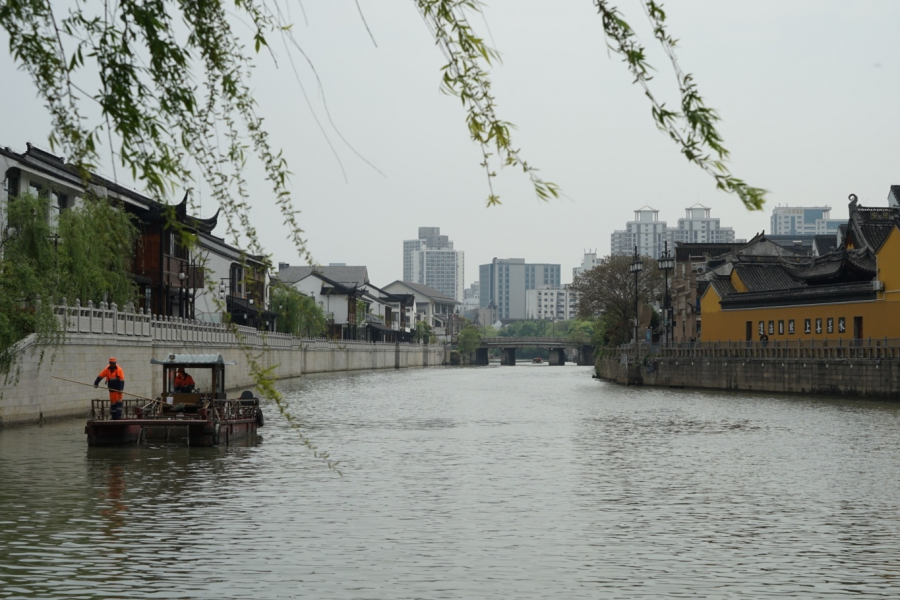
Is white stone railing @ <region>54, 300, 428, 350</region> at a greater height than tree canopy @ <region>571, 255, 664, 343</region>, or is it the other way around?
tree canopy @ <region>571, 255, 664, 343</region>

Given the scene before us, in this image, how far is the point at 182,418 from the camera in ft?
97.5

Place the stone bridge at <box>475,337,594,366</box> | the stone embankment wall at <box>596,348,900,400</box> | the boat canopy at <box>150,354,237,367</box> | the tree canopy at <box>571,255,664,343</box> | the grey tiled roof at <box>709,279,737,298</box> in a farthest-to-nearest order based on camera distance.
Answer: the stone bridge at <box>475,337,594,366</box> → the tree canopy at <box>571,255,664,343</box> → the grey tiled roof at <box>709,279,737,298</box> → the stone embankment wall at <box>596,348,900,400</box> → the boat canopy at <box>150,354,237,367</box>

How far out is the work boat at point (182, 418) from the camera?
28625mm

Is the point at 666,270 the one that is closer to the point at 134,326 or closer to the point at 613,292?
the point at 613,292

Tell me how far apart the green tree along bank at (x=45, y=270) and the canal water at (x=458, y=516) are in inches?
125

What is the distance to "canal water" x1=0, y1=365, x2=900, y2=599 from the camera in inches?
535

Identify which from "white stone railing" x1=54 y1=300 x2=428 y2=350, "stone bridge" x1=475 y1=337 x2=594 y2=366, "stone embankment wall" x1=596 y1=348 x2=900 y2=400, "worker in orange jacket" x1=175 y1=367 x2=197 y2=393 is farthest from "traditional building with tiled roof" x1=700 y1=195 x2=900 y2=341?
"stone bridge" x1=475 y1=337 x2=594 y2=366

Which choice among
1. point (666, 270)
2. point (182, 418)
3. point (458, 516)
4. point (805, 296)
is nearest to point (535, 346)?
point (666, 270)

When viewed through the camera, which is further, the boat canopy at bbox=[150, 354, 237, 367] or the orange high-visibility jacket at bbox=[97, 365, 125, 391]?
the boat canopy at bbox=[150, 354, 237, 367]

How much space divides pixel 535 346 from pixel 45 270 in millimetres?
Answer: 141158

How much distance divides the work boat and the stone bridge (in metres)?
140

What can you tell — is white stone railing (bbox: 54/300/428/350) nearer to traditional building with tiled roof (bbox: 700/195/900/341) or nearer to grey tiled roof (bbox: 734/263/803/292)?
traditional building with tiled roof (bbox: 700/195/900/341)

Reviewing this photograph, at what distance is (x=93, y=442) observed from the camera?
28.2 meters

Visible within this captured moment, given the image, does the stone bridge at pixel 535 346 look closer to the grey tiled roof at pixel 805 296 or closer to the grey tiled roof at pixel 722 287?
the grey tiled roof at pixel 722 287
